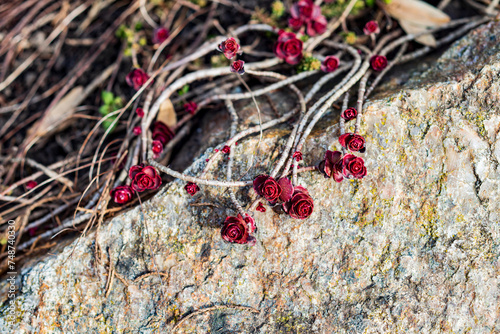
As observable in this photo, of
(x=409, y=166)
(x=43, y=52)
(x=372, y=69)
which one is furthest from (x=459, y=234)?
(x=43, y=52)

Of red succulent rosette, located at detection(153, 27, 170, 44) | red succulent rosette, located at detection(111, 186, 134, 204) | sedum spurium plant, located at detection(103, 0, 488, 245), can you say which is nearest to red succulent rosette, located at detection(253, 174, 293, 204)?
sedum spurium plant, located at detection(103, 0, 488, 245)

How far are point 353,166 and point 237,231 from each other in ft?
2.84

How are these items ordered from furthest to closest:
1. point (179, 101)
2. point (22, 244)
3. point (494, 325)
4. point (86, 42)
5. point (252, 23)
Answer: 1. point (86, 42)
2. point (252, 23)
3. point (179, 101)
4. point (22, 244)
5. point (494, 325)

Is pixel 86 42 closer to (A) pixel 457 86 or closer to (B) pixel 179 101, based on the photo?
(B) pixel 179 101

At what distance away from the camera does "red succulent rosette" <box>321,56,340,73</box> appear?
9.77 ft

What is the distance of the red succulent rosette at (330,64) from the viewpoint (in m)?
2.98

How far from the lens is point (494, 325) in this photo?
2248 mm

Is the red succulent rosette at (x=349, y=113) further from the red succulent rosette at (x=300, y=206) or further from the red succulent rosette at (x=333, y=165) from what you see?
the red succulent rosette at (x=300, y=206)

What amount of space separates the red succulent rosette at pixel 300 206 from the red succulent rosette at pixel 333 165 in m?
0.23

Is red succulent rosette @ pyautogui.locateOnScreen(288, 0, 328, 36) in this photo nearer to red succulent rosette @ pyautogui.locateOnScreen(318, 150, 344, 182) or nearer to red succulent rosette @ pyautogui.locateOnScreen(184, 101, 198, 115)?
red succulent rosette @ pyautogui.locateOnScreen(184, 101, 198, 115)

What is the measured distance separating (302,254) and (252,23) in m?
2.39

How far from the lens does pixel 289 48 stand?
2.98 m

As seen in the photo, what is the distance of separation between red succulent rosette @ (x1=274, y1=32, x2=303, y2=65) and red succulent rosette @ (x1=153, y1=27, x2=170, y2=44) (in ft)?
4.32

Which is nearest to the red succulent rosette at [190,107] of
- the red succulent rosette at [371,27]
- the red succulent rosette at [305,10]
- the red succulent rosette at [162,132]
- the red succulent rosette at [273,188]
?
the red succulent rosette at [162,132]
